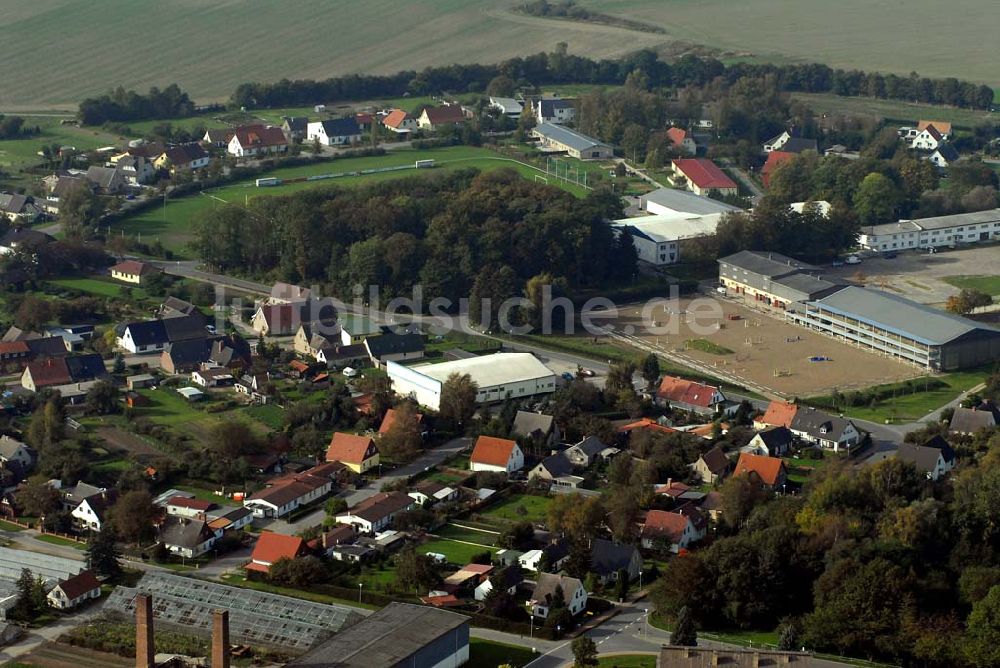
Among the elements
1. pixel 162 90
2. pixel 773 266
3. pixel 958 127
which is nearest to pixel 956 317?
pixel 773 266

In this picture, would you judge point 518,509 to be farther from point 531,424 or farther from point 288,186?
point 288,186

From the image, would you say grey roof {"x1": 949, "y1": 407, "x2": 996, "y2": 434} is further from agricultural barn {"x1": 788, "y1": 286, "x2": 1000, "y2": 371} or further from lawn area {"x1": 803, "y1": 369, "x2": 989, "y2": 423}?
agricultural barn {"x1": 788, "y1": 286, "x2": 1000, "y2": 371}

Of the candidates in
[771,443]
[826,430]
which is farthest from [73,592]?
[826,430]

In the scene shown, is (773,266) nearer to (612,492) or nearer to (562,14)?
(612,492)

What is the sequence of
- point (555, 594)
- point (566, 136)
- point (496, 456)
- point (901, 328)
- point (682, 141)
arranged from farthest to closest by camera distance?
point (566, 136), point (682, 141), point (901, 328), point (496, 456), point (555, 594)

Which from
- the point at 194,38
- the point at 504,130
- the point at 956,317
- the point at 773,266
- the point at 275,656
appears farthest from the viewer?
the point at 194,38

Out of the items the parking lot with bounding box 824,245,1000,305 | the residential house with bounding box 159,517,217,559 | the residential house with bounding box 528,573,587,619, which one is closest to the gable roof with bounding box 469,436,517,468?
the residential house with bounding box 159,517,217,559
